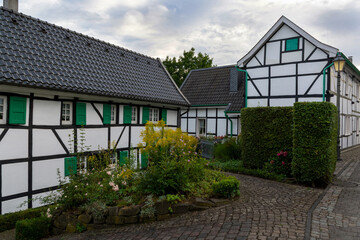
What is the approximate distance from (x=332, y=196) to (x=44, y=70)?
30.1 ft

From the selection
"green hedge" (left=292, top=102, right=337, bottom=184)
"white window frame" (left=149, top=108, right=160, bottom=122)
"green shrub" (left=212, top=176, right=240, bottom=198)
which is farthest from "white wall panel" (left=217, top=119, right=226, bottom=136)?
"green shrub" (left=212, top=176, right=240, bottom=198)

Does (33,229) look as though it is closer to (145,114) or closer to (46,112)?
(46,112)

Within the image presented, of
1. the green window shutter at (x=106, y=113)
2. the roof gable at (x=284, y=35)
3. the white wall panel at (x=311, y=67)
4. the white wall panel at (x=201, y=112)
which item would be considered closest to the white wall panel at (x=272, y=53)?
the roof gable at (x=284, y=35)

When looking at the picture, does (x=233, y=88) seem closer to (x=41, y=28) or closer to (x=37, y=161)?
(x=41, y=28)

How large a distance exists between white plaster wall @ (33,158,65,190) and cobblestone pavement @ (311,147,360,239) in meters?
7.34

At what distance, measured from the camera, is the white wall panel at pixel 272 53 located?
15087 millimetres

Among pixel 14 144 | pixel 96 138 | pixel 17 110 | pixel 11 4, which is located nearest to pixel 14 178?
pixel 14 144

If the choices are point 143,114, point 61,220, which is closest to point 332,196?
point 61,220

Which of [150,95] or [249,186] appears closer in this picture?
[249,186]

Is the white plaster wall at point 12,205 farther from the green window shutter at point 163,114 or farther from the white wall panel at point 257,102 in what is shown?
the white wall panel at point 257,102

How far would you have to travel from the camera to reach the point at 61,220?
20.4ft

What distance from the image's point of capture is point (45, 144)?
27.8 ft

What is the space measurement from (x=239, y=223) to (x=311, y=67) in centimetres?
1162

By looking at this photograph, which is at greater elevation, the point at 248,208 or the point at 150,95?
the point at 150,95
